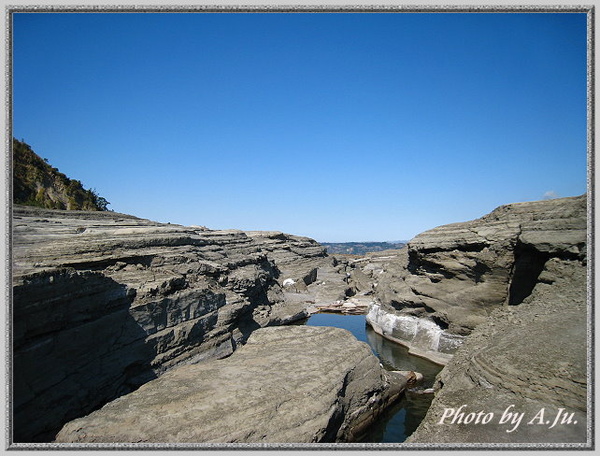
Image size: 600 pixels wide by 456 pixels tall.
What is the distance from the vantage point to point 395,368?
58.0 feet

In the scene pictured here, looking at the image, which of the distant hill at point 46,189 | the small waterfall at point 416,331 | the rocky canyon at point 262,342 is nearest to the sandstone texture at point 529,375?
the rocky canyon at point 262,342

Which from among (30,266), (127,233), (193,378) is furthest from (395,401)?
(127,233)

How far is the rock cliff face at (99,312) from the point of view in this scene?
27.4 feet

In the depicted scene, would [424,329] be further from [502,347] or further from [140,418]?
[140,418]

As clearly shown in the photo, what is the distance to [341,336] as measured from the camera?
13.5 m

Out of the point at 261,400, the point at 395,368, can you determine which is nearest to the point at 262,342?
the point at 261,400

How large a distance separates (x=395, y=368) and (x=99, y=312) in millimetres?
14041

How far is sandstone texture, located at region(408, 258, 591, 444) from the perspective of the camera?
6.49 meters

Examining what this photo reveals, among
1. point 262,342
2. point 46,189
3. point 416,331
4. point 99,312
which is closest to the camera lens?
point 99,312

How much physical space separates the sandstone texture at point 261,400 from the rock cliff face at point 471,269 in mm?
6650

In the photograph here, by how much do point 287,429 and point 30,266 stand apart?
8298 millimetres

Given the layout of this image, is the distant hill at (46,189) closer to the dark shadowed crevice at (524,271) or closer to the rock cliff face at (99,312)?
the rock cliff face at (99,312)

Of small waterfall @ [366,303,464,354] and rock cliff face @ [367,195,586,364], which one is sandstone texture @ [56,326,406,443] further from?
rock cliff face @ [367,195,586,364]

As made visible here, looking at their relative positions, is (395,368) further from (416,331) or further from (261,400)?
(261,400)
